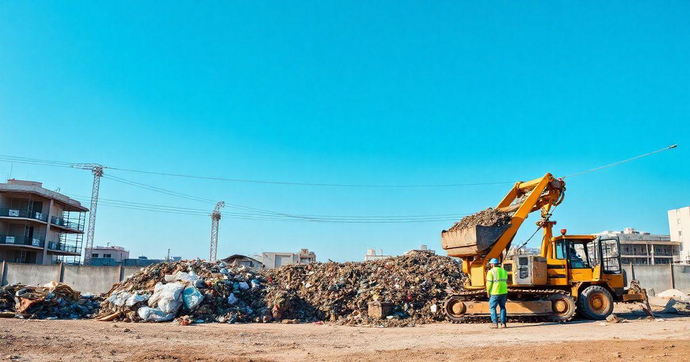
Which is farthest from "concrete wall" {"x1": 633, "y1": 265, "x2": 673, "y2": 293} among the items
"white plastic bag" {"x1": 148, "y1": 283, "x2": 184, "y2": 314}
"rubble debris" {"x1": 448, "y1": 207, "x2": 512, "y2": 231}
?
"white plastic bag" {"x1": 148, "y1": 283, "x2": 184, "y2": 314}

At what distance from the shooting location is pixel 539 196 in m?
13.6

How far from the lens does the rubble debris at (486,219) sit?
13.3 meters

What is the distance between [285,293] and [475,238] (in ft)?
20.5

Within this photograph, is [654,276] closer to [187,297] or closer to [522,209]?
[522,209]

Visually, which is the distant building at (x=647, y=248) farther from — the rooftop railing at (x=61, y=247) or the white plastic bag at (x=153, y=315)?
the white plastic bag at (x=153, y=315)

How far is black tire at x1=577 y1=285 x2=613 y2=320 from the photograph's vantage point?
13.1 metres

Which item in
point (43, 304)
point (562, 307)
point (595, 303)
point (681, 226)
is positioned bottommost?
point (43, 304)

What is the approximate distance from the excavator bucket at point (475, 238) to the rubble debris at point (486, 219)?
0.57 ft

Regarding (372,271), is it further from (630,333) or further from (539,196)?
(630,333)

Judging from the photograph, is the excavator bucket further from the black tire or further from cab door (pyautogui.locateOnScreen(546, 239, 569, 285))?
the black tire

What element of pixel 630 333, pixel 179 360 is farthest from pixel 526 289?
pixel 179 360

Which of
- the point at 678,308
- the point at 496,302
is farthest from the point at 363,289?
the point at 678,308

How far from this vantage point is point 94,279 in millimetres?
22891

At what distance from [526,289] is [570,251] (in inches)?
69.6
